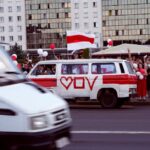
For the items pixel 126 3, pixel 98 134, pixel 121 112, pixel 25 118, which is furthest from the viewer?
pixel 126 3

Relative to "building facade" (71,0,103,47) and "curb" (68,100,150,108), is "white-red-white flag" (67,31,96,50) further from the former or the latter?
"building facade" (71,0,103,47)

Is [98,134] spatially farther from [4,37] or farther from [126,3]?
[4,37]

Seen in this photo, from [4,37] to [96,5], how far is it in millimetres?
25109

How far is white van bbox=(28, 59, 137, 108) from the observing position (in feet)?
63.0

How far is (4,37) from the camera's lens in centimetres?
14200

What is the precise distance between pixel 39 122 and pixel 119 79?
1258cm

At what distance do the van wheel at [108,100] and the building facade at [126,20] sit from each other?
4410 inches

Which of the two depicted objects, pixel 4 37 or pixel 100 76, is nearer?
pixel 100 76

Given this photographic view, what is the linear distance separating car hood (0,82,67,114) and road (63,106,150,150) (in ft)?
9.30

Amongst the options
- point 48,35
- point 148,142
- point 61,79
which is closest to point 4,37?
point 48,35

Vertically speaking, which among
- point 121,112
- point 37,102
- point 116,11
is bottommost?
point 121,112

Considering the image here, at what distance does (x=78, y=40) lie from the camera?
23.3 meters

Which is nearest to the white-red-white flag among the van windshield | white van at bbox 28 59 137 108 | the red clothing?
the red clothing

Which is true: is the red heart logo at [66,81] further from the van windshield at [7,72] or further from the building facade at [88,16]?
the building facade at [88,16]
